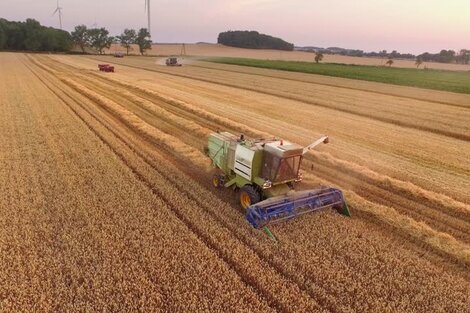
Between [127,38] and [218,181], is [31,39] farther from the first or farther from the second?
[218,181]

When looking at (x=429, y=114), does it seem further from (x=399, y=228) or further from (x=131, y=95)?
(x=131, y=95)

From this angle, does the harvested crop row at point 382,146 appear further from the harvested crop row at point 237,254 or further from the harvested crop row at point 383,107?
the harvested crop row at point 237,254

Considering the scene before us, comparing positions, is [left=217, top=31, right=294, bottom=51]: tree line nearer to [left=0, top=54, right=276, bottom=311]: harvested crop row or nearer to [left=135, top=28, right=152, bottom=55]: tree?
[left=135, top=28, right=152, bottom=55]: tree

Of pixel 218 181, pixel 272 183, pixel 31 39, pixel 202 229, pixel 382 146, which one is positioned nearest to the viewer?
pixel 202 229

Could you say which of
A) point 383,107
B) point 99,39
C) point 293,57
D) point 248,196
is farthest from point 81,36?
point 248,196

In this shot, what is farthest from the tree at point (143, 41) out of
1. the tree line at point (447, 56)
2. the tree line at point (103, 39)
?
the tree line at point (447, 56)
